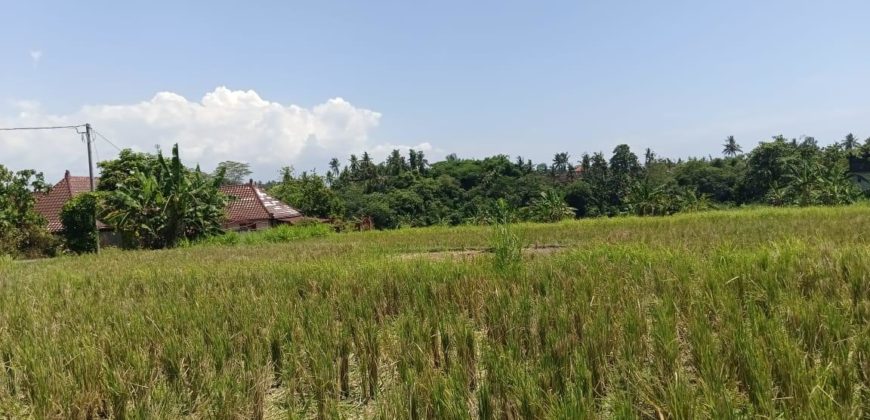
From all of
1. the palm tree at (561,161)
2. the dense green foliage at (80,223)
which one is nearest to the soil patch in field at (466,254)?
the dense green foliage at (80,223)

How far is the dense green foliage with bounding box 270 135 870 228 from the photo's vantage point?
102ft

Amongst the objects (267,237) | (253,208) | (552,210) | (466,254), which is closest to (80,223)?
(267,237)

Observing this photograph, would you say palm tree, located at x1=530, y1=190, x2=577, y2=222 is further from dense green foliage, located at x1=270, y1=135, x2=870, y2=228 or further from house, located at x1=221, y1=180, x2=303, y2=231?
house, located at x1=221, y1=180, x2=303, y2=231

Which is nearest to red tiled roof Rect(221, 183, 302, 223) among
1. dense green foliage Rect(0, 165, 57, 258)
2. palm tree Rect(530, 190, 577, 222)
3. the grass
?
dense green foliage Rect(0, 165, 57, 258)

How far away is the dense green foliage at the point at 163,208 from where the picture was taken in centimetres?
1731

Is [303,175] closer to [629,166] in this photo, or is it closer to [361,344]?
[629,166]

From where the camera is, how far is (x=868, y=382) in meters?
2.12

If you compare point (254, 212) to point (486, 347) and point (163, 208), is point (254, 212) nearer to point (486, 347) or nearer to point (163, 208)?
point (163, 208)

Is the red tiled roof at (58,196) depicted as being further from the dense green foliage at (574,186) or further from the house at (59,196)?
the dense green foliage at (574,186)

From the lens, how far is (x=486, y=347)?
2.74 metres

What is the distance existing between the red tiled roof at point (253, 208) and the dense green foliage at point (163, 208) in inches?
373

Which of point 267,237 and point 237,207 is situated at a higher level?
point 237,207

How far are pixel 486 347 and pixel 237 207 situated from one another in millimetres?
29903

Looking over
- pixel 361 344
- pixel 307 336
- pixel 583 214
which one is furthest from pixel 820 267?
pixel 583 214
